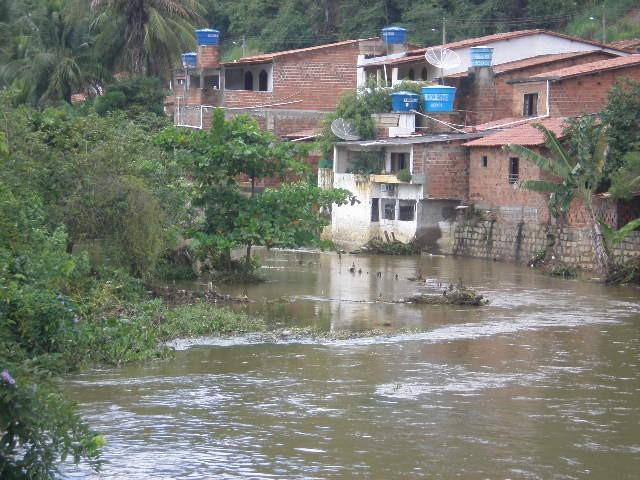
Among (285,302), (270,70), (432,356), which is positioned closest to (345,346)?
A: (432,356)

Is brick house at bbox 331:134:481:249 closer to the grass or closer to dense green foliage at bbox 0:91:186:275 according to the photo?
dense green foliage at bbox 0:91:186:275

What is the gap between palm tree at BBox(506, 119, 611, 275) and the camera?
29750mm

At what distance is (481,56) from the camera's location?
41375 mm

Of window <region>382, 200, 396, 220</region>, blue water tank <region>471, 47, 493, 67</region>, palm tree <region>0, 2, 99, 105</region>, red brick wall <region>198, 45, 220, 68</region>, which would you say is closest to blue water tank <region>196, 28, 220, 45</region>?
red brick wall <region>198, 45, 220, 68</region>

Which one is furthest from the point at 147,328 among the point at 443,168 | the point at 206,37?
the point at 206,37

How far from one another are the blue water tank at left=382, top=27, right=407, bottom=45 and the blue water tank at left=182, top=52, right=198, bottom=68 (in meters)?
8.60

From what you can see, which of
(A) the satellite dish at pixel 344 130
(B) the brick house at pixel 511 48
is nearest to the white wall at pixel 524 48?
(B) the brick house at pixel 511 48

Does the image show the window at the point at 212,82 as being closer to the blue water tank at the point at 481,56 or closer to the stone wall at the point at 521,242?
the blue water tank at the point at 481,56

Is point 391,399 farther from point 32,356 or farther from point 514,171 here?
point 514,171

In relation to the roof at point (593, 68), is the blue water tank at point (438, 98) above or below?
below

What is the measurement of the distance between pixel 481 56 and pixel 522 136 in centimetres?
790

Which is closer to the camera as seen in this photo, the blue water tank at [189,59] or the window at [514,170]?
the window at [514,170]

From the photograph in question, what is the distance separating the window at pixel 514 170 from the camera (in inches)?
1358

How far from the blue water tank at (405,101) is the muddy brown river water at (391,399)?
15322 millimetres
